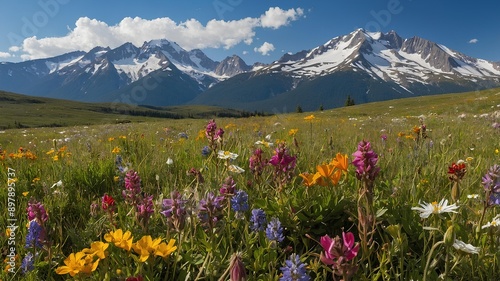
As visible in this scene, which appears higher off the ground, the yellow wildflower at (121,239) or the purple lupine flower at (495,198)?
the purple lupine flower at (495,198)

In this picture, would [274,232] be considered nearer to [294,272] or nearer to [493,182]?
[294,272]

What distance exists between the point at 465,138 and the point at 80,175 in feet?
22.9

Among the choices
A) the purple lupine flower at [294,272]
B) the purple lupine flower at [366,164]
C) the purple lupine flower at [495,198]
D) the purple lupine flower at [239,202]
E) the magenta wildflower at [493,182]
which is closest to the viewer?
the purple lupine flower at [294,272]

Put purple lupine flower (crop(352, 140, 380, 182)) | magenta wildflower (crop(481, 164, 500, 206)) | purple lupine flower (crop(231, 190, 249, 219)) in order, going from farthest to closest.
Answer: purple lupine flower (crop(231, 190, 249, 219)) → magenta wildflower (crop(481, 164, 500, 206)) → purple lupine flower (crop(352, 140, 380, 182))

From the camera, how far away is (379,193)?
8.98 feet

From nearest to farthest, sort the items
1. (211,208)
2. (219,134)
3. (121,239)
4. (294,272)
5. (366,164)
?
(294,272)
(121,239)
(366,164)
(211,208)
(219,134)

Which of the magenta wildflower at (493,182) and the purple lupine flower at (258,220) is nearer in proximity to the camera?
the magenta wildflower at (493,182)

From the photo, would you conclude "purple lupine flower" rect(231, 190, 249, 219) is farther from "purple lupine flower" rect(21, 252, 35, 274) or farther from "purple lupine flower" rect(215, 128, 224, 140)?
"purple lupine flower" rect(21, 252, 35, 274)

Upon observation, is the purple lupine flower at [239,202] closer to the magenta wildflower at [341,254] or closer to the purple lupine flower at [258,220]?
the purple lupine flower at [258,220]

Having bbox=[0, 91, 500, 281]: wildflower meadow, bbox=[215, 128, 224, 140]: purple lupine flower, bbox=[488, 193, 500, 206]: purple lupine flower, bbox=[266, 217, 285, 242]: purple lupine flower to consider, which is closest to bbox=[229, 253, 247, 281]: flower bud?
bbox=[0, 91, 500, 281]: wildflower meadow

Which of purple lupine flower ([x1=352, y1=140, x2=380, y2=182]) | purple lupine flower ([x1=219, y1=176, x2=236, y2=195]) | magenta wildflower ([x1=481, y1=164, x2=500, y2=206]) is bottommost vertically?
purple lupine flower ([x1=219, y1=176, x2=236, y2=195])

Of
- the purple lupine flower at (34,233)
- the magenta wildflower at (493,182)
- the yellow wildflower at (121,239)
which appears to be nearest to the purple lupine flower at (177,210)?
the yellow wildflower at (121,239)

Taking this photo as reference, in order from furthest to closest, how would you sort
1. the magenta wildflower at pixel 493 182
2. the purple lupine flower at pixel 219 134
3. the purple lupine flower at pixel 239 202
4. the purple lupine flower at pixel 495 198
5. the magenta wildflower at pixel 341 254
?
the purple lupine flower at pixel 219 134
the purple lupine flower at pixel 239 202
the purple lupine flower at pixel 495 198
the magenta wildflower at pixel 493 182
the magenta wildflower at pixel 341 254

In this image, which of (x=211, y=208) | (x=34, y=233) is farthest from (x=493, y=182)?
(x=34, y=233)
